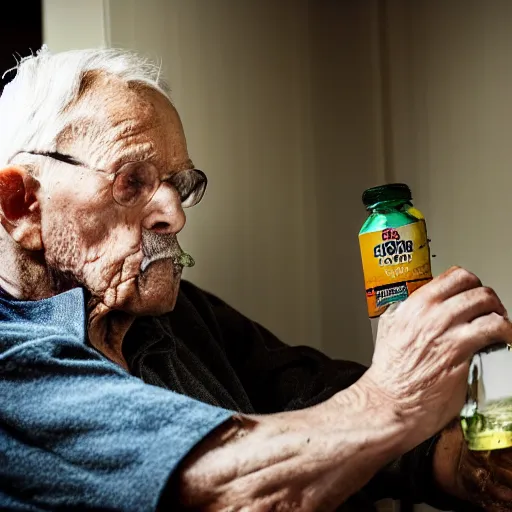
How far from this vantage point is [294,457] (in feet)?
2.66

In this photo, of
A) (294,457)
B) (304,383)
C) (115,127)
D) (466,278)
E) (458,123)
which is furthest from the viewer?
(458,123)

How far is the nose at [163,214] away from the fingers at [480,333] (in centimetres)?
41

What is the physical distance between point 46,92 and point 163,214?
0.75ft

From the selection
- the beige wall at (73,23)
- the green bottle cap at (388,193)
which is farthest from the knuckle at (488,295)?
the beige wall at (73,23)

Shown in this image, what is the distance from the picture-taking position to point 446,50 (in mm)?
1460

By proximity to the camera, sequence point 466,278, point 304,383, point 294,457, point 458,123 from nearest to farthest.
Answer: point 294,457
point 466,278
point 304,383
point 458,123

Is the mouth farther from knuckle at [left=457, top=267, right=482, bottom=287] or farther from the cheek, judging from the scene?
knuckle at [left=457, top=267, right=482, bottom=287]

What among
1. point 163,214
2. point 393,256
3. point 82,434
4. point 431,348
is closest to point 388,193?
point 393,256

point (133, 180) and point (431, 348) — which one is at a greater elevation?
point (133, 180)

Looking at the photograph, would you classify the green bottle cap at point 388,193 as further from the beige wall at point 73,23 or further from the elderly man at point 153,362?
the beige wall at point 73,23

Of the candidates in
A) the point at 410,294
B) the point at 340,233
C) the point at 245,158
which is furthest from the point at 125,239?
the point at 340,233

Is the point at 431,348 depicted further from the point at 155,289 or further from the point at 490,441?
the point at 155,289

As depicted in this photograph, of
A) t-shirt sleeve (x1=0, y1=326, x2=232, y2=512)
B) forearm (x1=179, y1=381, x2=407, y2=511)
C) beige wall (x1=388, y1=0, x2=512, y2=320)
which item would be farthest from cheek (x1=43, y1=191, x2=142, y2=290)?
beige wall (x1=388, y1=0, x2=512, y2=320)

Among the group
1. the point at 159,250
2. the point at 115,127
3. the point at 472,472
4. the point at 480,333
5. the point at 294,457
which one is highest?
the point at 115,127
